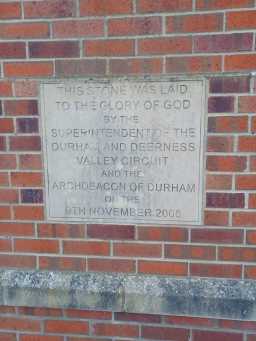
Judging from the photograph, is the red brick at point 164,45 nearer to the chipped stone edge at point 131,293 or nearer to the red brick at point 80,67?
the red brick at point 80,67

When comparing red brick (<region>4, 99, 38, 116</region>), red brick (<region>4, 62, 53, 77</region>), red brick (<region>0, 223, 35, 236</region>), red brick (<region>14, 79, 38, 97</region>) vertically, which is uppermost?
red brick (<region>4, 62, 53, 77</region>)

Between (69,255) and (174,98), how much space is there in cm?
96

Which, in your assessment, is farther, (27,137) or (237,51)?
(27,137)

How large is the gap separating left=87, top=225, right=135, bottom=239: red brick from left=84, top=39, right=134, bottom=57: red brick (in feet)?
2.75

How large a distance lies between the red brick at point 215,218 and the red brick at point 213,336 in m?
0.57

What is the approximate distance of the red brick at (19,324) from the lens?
6.51 feet

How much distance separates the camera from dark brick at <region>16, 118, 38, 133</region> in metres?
1.80

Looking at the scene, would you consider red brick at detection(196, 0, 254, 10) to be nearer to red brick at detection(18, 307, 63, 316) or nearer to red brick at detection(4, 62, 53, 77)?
red brick at detection(4, 62, 53, 77)

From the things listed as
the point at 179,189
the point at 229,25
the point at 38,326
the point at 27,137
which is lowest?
the point at 38,326

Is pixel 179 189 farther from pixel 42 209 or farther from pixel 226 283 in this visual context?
pixel 42 209

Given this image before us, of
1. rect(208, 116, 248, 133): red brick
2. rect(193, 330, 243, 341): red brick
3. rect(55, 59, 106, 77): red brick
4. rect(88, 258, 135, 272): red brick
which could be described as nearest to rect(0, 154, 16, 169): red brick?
rect(55, 59, 106, 77): red brick

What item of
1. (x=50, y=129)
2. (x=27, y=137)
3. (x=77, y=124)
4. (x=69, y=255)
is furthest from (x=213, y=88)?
(x=69, y=255)

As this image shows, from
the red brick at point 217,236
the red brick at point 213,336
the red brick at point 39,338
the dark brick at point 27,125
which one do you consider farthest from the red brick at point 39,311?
the dark brick at point 27,125

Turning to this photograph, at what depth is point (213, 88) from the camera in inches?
65.6
